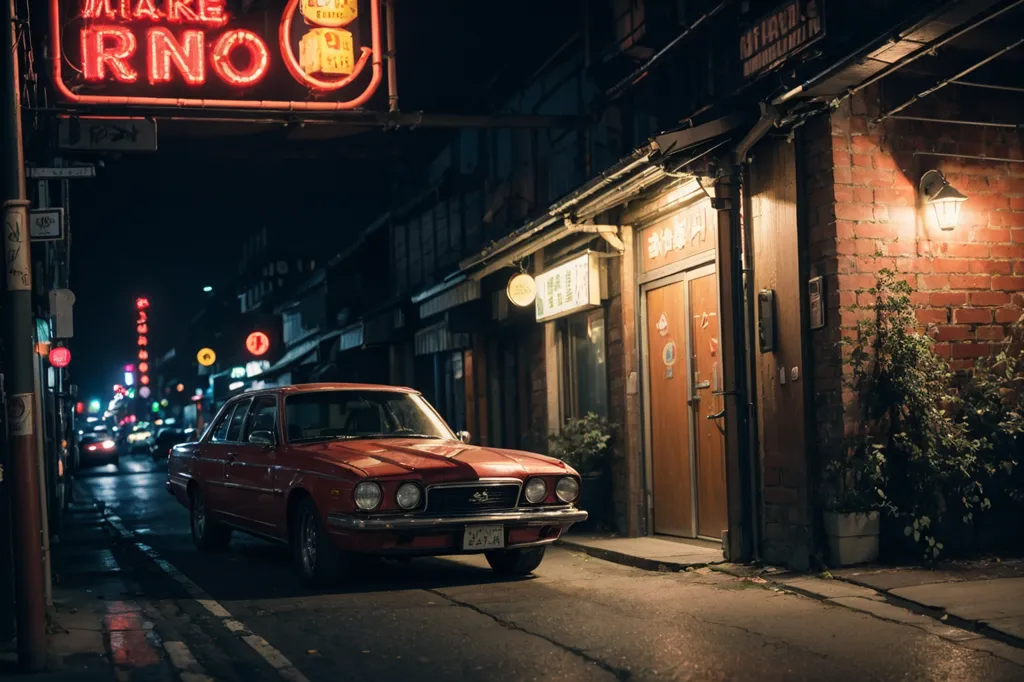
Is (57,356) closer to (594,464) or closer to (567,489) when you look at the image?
(594,464)

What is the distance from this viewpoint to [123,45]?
1291 cm

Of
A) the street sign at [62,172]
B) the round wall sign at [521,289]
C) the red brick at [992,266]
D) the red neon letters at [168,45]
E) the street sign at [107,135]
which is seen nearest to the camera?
the street sign at [62,172]

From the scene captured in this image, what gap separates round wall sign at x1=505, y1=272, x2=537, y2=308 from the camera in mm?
15359

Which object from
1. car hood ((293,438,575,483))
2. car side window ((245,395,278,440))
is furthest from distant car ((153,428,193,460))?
car hood ((293,438,575,483))

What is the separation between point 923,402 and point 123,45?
364 inches

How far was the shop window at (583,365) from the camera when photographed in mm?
14281

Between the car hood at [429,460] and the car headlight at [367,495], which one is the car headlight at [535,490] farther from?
the car headlight at [367,495]

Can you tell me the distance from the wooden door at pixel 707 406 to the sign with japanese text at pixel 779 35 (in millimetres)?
1997

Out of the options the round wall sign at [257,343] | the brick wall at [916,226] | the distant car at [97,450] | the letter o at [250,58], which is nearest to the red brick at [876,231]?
the brick wall at [916,226]

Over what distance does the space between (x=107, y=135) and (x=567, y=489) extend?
5748 mm

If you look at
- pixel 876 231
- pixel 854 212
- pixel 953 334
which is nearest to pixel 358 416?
pixel 854 212

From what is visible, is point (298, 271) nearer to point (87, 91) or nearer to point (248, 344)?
point (248, 344)

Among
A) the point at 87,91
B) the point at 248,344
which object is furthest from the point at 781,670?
the point at 248,344

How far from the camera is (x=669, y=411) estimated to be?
12188 mm
